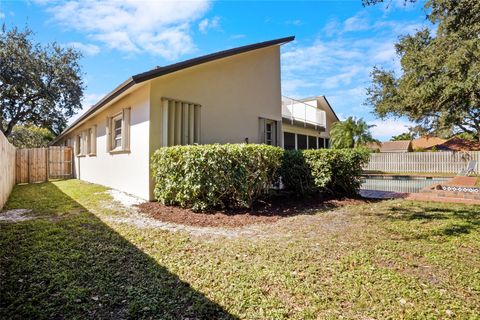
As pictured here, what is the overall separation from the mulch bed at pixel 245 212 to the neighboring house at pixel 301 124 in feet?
27.0

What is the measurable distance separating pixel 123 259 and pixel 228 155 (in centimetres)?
335

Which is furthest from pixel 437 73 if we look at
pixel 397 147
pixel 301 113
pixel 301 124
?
pixel 397 147

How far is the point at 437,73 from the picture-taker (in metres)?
15.8

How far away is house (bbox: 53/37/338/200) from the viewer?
7725mm

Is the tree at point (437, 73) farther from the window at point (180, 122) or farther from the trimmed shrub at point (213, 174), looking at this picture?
the window at point (180, 122)

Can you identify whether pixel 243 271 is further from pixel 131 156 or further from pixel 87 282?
pixel 131 156

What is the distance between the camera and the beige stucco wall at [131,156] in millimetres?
7805

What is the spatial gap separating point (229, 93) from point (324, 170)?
4.33m

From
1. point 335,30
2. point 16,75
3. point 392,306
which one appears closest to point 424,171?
point 335,30

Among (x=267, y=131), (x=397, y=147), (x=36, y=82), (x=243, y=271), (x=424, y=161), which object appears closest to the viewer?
(x=243, y=271)

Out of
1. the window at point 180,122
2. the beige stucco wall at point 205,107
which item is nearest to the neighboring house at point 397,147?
the beige stucco wall at point 205,107

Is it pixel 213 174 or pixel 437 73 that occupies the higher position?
pixel 437 73

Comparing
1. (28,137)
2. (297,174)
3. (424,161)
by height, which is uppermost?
(28,137)

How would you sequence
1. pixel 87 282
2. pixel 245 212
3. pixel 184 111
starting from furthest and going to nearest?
pixel 184 111, pixel 245 212, pixel 87 282
